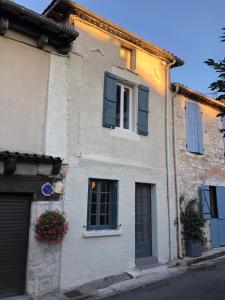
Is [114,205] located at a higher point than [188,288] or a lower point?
higher

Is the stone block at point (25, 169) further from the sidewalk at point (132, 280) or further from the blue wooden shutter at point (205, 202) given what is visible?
the blue wooden shutter at point (205, 202)

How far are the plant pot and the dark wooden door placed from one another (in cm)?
501

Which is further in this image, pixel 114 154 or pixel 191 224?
pixel 191 224

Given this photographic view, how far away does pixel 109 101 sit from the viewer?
26.3 feet

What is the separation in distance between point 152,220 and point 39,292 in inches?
150

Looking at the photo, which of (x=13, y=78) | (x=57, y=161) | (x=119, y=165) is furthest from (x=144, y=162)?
(x=13, y=78)

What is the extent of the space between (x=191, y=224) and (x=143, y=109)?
146 inches

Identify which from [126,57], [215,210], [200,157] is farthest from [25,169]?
[215,210]

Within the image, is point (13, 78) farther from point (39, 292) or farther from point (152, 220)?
point (152, 220)

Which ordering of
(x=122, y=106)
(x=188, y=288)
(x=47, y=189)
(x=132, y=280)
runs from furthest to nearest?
(x=122, y=106) < (x=132, y=280) < (x=188, y=288) < (x=47, y=189)

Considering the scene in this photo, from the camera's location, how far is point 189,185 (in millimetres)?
9922

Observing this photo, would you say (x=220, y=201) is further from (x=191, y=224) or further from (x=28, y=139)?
(x=28, y=139)

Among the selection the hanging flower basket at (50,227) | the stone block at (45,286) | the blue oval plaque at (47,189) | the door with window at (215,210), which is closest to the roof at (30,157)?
the blue oval plaque at (47,189)

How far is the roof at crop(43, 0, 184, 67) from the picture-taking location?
7.55 metres
